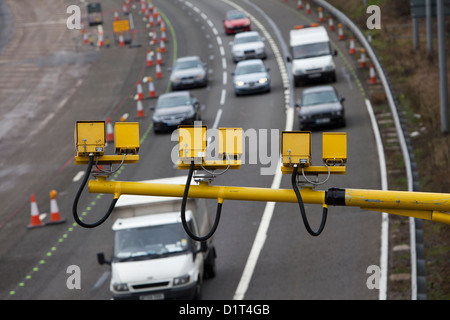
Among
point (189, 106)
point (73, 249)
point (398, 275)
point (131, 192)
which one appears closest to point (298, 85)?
point (189, 106)

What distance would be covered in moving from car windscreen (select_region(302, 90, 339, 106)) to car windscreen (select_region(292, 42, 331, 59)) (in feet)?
25.2

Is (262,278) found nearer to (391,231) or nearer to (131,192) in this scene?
(391,231)

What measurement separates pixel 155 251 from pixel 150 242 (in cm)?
25

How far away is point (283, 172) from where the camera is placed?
24.8 ft

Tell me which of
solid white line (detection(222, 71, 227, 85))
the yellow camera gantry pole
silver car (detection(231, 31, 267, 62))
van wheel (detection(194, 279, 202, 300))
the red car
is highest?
the red car

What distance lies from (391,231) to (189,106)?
14652 mm

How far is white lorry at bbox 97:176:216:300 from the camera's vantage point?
18.0 m

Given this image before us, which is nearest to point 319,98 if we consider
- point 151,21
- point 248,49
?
point 248,49

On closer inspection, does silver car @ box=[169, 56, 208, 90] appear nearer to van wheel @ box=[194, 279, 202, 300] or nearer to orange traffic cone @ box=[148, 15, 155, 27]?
orange traffic cone @ box=[148, 15, 155, 27]

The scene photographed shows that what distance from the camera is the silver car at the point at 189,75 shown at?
140 feet

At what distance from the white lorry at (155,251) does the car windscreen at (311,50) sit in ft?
72.0

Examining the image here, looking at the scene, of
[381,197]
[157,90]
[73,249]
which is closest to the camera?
[381,197]

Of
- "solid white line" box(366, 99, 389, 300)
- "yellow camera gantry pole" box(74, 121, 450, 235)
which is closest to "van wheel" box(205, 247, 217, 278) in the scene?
"solid white line" box(366, 99, 389, 300)

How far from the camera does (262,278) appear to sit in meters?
20.1
